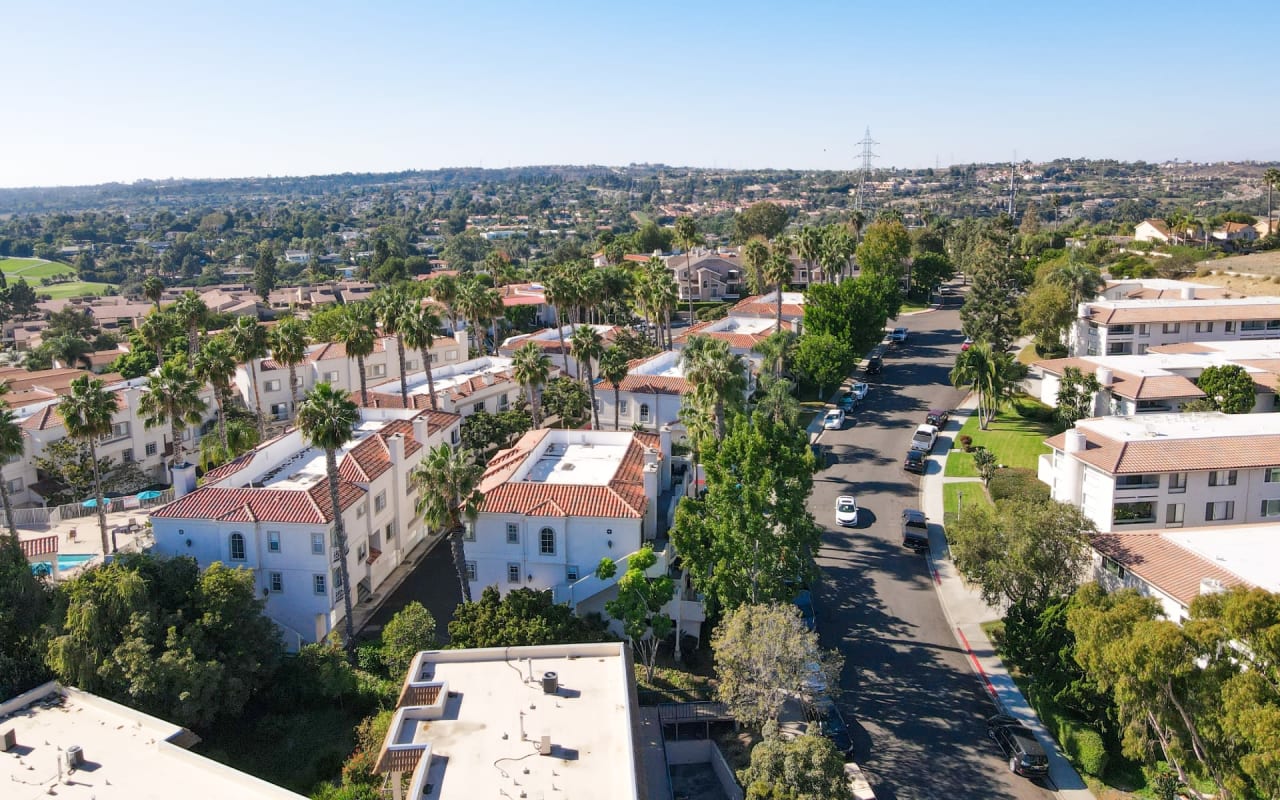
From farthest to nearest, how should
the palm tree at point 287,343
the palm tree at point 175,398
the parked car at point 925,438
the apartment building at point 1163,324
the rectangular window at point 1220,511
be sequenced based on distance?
1. the apartment building at point 1163,324
2. the parked car at point 925,438
3. the palm tree at point 287,343
4. the palm tree at point 175,398
5. the rectangular window at point 1220,511

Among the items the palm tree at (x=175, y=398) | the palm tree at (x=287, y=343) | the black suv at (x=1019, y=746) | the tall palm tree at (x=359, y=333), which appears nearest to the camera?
the black suv at (x=1019, y=746)

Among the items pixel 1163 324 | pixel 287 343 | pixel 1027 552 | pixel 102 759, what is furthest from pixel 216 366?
pixel 1163 324

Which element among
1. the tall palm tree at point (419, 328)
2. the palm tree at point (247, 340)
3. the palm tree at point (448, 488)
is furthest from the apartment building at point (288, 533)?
the tall palm tree at point (419, 328)

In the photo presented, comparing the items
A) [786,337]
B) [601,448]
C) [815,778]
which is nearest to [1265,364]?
[786,337]

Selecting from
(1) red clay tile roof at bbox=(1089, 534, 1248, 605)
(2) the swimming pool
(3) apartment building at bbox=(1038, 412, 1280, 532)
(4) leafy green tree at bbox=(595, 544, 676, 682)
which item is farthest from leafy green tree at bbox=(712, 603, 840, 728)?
(2) the swimming pool

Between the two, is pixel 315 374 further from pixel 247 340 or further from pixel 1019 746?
pixel 1019 746

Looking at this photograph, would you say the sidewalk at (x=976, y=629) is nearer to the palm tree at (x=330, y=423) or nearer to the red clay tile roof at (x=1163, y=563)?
the red clay tile roof at (x=1163, y=563)

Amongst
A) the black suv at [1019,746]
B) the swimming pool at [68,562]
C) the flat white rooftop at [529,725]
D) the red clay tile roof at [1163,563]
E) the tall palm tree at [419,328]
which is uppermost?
the tall palm tree at [419,328]
